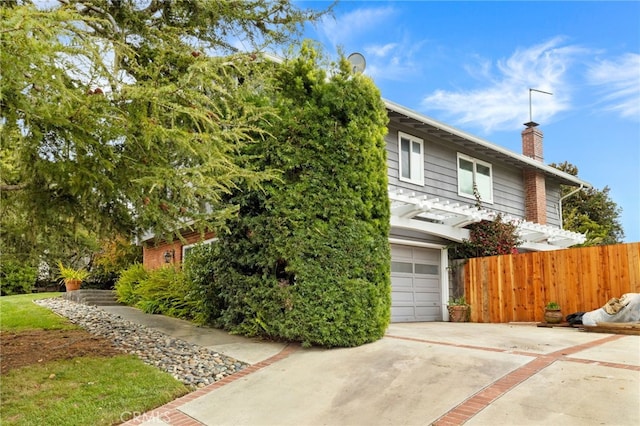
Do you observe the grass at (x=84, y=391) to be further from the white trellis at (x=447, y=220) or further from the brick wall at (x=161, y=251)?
the brick wall at (x=161, y=251)

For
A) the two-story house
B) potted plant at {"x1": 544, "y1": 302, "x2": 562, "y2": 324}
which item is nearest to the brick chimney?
the two-story house

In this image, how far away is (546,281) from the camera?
11016 millimetres

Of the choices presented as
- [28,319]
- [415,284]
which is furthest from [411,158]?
[28,319]

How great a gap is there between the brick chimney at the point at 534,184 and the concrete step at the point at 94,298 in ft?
47.0

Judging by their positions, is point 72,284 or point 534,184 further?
point 72,284

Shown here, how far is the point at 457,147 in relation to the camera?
13.9 meters

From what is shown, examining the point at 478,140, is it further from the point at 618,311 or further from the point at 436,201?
the point at 618,311

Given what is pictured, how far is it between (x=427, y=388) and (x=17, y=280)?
1960cm

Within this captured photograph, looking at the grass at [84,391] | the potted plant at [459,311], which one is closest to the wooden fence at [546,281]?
→ the potted plant at [459,311]

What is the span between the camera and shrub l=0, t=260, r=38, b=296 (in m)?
18.5

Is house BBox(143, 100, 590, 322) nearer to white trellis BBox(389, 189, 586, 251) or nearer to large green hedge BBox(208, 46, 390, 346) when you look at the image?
white trellis BBox(389, 189, 586, 251)

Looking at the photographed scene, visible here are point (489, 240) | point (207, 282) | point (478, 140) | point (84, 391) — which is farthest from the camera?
point (478, 140)

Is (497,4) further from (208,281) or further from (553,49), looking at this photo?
(208,281)

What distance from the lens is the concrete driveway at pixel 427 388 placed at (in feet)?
14.4
